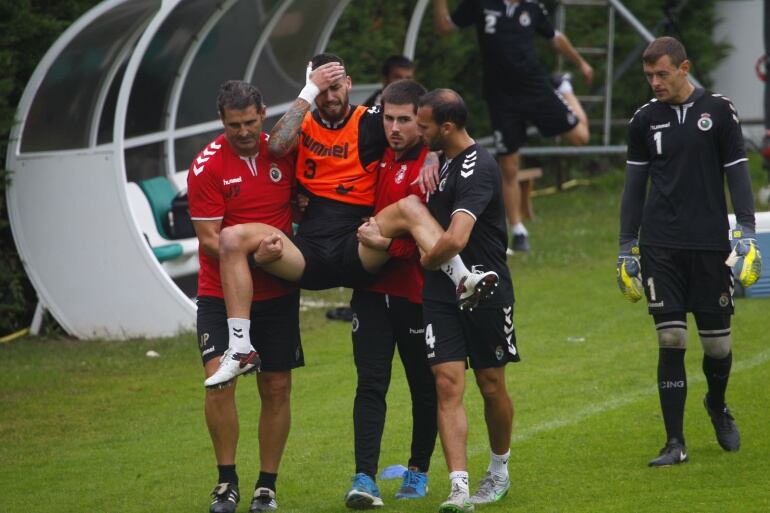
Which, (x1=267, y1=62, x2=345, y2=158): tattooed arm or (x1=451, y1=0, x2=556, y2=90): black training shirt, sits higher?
(x1=267, y1=62, x2=345, y2=158): tattooed arm

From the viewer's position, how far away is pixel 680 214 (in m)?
7.30

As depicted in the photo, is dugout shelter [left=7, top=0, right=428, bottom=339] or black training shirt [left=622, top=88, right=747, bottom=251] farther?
dugout shelter [left=7, top=0, right=428, bottom=339]

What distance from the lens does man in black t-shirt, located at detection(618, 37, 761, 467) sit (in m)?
7.22

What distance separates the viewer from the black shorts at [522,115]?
1428 centimetres

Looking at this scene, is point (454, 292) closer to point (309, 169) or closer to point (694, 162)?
point (309, 169)

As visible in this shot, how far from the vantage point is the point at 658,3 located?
65.7ft

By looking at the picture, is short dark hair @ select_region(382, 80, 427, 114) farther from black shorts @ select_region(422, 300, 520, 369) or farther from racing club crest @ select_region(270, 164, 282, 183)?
black shorts @ select_region(422, 300, 520, 369)

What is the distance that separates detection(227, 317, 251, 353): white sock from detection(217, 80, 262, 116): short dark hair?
3.44ft

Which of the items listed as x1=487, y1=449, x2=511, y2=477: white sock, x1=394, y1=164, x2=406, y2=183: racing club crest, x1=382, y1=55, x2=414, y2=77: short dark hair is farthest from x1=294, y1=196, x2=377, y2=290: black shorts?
x1=382, y1=55, x2=414, y2=77: short dark hair

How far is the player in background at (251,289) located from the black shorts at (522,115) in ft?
24.4

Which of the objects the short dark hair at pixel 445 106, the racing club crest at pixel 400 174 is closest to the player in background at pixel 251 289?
the racing club crest at pixel 400 174

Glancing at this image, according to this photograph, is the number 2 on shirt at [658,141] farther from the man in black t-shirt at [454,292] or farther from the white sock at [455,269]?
the white sock at [455,269]

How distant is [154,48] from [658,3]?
9742 mm

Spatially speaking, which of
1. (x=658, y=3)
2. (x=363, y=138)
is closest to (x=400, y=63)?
(x=363, y=138)
